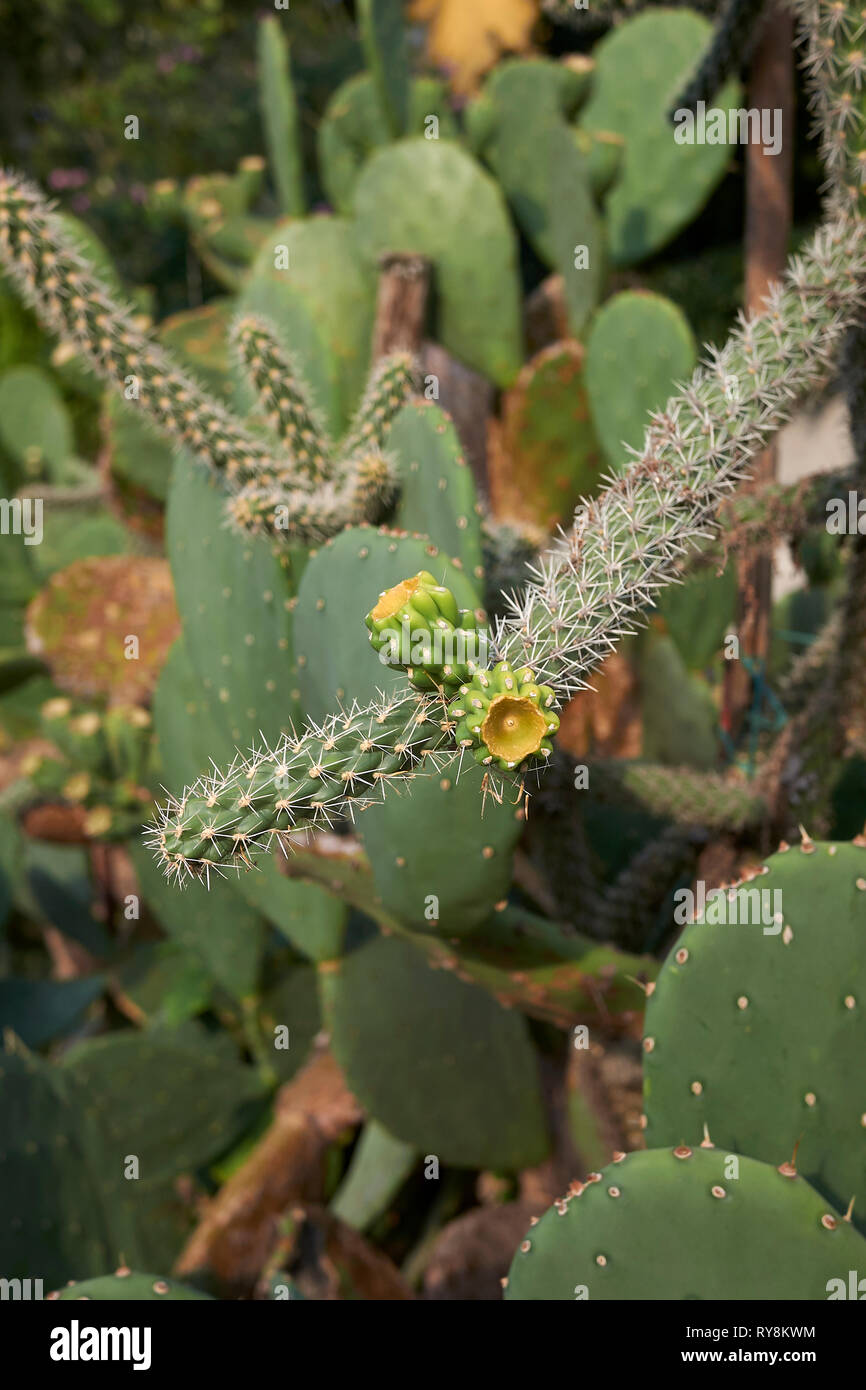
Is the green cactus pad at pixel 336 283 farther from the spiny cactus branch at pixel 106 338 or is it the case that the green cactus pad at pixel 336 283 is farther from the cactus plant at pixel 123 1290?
the cactus plant at pixel 123 1290

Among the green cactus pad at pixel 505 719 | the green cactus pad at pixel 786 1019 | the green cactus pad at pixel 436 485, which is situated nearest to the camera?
the green cactus pad at pixel 505 719

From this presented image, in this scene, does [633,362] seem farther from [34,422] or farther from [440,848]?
[34,422]

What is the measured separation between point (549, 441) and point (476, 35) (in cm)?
373

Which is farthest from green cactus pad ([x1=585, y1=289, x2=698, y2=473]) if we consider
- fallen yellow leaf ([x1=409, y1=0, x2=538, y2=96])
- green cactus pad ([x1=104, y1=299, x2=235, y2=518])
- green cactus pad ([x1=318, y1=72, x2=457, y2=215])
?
fallen yellow leaf ([x1=409, y1=0, x2=538, y2=96])

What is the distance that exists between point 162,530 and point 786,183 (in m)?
1.81

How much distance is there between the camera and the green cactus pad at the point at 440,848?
1050 mm

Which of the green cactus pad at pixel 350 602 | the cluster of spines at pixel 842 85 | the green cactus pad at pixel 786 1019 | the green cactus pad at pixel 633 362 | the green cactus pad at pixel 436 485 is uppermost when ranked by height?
the green cactus pad at pixel 633 362

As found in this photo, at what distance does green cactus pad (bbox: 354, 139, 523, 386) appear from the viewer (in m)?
2.46

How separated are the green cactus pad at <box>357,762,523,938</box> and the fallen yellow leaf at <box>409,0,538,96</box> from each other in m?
4.99

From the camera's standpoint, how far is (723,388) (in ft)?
3.24

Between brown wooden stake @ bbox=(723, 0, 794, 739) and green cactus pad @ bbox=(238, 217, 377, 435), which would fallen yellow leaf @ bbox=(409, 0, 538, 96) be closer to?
green cactus pad @ bbox=(238, 217, 377, 435)

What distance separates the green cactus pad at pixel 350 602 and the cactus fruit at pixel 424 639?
0.80 ft

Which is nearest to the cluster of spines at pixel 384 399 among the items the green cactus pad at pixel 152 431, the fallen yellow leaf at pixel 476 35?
the green cactus pad at pixel 152 431
